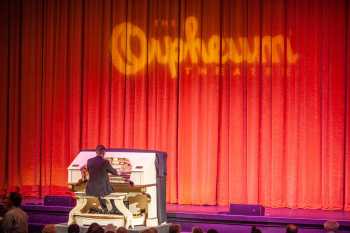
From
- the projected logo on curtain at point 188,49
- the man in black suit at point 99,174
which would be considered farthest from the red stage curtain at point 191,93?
the man in black suit at point 99,174

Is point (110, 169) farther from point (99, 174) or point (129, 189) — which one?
point (129, 189)

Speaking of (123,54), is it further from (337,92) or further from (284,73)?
(337,92)

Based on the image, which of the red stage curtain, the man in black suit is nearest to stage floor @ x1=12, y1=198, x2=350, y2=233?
the red stage curtain

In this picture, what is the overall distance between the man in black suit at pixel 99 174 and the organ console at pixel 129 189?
0.23 meters

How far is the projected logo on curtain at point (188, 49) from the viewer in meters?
13.3

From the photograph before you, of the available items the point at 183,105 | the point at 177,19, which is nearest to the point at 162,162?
the point at 183,105

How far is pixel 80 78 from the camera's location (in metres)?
14.4

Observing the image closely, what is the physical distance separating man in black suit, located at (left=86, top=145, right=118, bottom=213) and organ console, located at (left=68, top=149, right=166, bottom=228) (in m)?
0.23

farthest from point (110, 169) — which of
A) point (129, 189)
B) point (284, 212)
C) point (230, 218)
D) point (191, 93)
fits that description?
point (191, 93)

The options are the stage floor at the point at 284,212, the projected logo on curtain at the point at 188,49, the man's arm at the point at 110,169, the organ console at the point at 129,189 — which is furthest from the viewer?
the projected logo on curtain at the point at 188,49

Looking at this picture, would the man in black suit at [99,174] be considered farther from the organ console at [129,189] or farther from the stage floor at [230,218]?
the stage floor at [230,218]

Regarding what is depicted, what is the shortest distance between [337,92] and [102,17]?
4.76 meters

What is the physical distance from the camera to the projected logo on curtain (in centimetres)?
1326

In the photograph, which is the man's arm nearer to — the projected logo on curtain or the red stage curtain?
the red stage curtain
